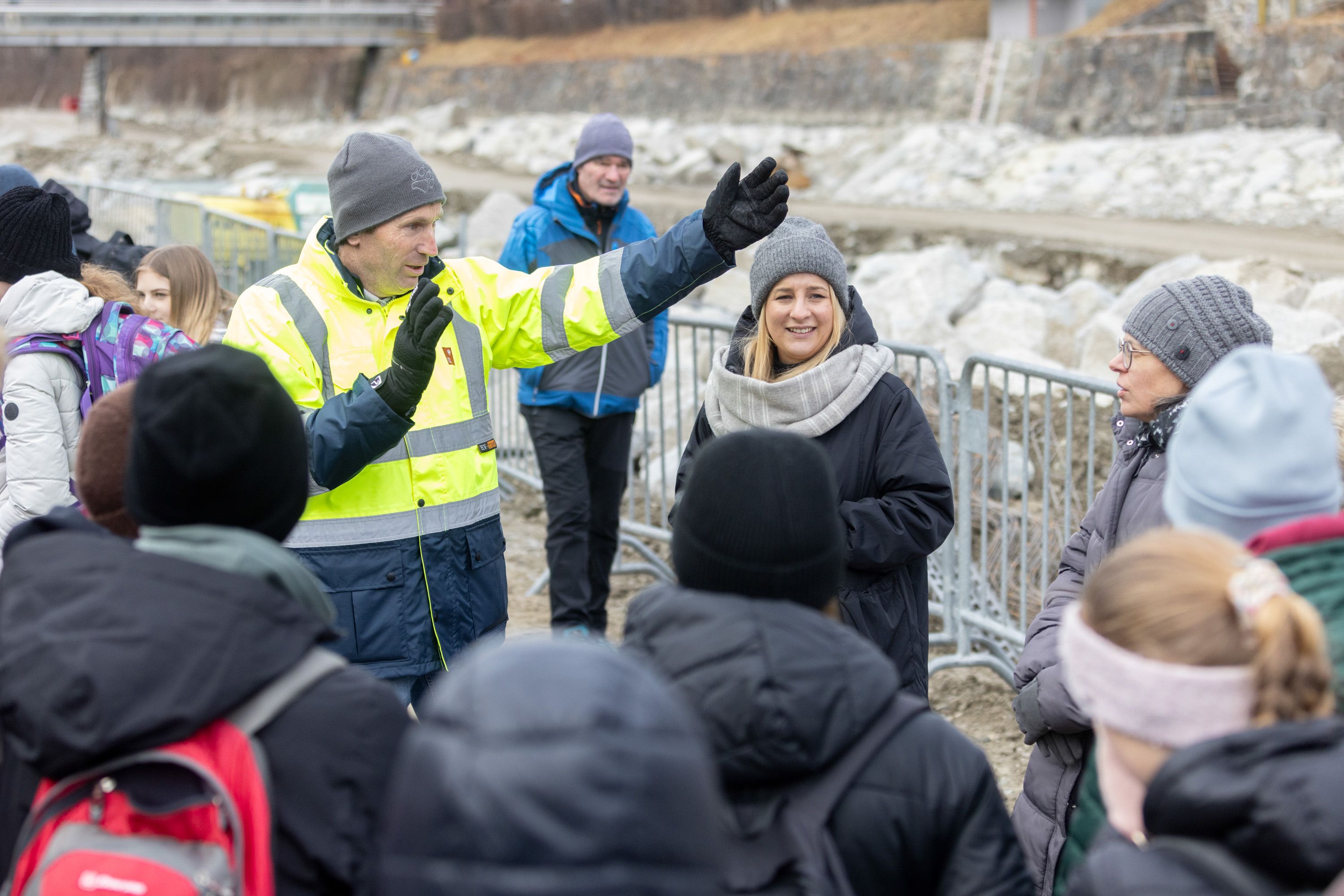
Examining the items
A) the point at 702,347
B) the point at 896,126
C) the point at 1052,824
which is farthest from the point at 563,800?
the point at 896,126

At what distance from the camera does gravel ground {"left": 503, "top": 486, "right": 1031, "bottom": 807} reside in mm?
5004

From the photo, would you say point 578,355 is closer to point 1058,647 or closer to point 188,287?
point 188,287

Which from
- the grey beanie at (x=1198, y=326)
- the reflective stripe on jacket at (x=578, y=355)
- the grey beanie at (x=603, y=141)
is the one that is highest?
the grey beanie at (x=603, y=141)

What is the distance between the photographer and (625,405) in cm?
611

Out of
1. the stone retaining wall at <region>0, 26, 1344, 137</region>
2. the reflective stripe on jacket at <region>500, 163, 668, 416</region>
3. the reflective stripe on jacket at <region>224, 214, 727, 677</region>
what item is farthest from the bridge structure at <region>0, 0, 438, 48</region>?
the reflective stripe on jacket at <region>224, 214, 727, 677</region>

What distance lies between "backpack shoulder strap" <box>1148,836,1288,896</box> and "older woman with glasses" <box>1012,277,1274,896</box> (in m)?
1.37

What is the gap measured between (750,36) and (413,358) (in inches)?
1748

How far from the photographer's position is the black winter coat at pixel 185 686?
5.65ft

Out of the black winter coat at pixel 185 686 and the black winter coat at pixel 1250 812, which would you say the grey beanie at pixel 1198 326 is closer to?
the black winter coat at pixel 1250 812

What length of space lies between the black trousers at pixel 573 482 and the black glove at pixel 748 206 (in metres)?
2.74

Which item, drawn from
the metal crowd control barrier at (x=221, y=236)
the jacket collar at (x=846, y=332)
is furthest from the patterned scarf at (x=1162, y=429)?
the metal crowd control barrier at (x=221, y=236)

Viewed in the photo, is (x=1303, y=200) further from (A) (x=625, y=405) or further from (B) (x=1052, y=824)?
(B) (x=1052, y=824)

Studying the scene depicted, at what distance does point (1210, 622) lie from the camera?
163 centimetres

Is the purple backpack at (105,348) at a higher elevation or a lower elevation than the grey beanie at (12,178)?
lower
